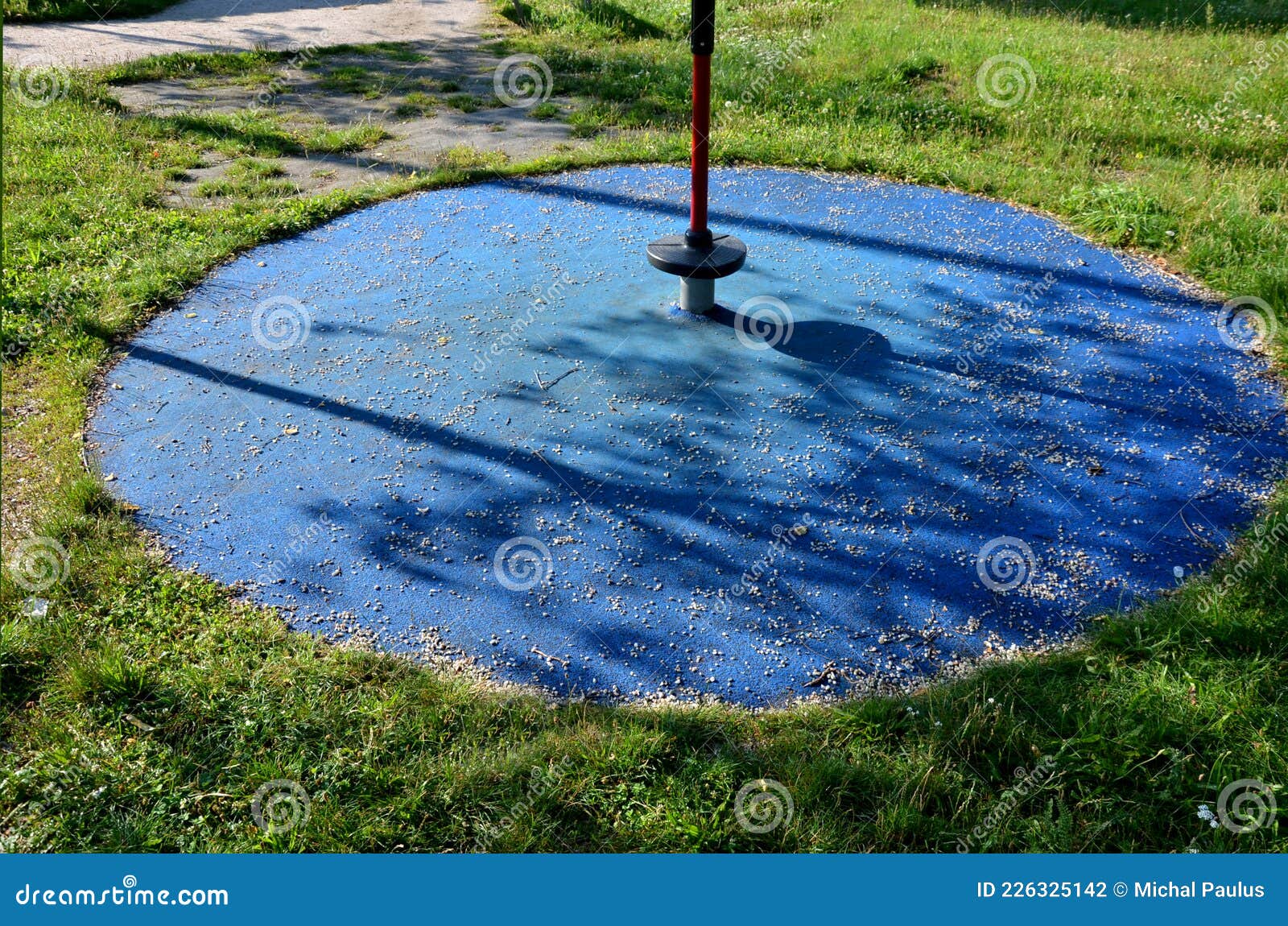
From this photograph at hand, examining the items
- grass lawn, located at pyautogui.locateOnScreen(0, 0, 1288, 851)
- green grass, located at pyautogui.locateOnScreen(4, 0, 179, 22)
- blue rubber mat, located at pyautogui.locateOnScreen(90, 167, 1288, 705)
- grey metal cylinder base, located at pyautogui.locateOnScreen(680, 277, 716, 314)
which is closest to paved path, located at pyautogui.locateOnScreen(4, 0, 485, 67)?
green grass, located at pyautogui.locateOnScreen(4, 0, 179, 22)

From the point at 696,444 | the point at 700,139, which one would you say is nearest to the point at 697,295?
the point at 700,139

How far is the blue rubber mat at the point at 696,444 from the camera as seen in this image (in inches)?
155

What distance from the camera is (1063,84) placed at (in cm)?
956

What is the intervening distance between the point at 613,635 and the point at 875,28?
9.64 m

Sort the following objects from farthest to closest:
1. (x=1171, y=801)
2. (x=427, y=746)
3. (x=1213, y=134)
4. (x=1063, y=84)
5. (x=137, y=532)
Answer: (x=1063, y=84) → (x=1213, y=134) → (x=137, y=532) → (x=427, y=746) → (x=1171, y=801)

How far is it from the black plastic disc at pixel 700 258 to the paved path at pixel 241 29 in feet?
28.5

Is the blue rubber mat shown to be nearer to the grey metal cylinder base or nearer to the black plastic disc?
the grey metal cylinder base

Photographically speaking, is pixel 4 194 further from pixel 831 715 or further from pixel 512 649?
pixel 831 715

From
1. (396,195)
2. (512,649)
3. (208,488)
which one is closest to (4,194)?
(396,195)

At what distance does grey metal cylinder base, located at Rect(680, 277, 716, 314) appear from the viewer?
587 cm

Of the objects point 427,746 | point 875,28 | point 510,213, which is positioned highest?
point 875,28

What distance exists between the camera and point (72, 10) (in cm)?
1376

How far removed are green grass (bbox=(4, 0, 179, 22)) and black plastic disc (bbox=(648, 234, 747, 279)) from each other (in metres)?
11.8

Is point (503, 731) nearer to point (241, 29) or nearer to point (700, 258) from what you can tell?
point (700, 258)
